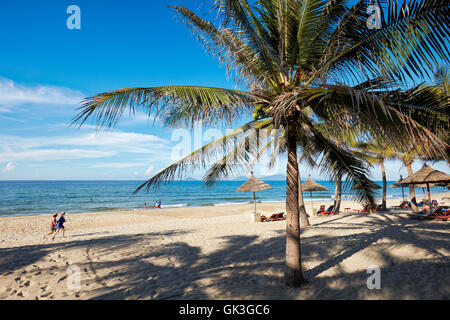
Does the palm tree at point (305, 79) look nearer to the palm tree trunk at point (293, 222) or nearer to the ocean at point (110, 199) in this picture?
the palm tree trunk at point (293, 222)

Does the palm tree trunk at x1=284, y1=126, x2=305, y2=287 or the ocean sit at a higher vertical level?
the palm tree trunk at x1=284, y1=126, x2=305, y2=287

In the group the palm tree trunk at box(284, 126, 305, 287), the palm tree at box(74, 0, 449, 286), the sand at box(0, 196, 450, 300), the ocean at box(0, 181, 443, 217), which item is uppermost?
the palm tree at box(74, 0, 449, 286)

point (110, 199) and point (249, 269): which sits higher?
point (249, 269)

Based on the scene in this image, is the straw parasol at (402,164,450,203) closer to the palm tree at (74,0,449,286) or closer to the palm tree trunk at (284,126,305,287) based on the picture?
the palm tree at (74,0,449,286)

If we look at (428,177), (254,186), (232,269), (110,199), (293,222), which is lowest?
(110,199)

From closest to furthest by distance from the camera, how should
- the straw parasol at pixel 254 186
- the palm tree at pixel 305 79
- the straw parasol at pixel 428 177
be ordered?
the palm tree at pixel 305 79 < the straw parasol at pixel 428 177 < the straw parasol at pixel 254 186

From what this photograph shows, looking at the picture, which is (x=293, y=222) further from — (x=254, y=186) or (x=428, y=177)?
(x=428, y=177)

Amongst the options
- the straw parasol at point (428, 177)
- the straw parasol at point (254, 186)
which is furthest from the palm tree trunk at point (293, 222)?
the straw parasol at point (428, 177)

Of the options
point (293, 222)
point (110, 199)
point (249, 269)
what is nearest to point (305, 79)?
point (293, 222)

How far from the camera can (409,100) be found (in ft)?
10.4

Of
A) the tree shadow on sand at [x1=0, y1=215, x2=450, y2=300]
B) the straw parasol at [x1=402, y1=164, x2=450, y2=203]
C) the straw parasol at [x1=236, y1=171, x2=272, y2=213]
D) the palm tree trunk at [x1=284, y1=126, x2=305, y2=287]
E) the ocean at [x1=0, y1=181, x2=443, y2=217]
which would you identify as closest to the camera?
the tree shadow on sand at [x1=0, y1=215, x2=450, y2=300]

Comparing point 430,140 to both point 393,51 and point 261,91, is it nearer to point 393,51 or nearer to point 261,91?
point 393,51

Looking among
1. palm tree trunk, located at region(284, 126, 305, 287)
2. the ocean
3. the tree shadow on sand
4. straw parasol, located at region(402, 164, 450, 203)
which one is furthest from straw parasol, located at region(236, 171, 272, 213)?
palm tree trunk, located at region(284, 126, 305, 287)
